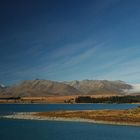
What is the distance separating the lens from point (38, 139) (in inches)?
2404

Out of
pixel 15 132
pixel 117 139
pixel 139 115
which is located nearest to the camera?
pixel 117 139

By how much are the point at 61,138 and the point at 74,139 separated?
10.1ft

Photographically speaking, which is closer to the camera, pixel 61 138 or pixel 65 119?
pixel 61 138

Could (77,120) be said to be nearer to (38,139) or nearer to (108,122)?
(108,122)

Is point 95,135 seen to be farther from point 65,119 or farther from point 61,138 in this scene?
point 65,119

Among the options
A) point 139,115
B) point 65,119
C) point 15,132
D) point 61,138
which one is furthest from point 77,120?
point 61,138

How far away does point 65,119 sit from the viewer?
97.1 m

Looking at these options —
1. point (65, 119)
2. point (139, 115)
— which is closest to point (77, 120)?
point (65, 119)

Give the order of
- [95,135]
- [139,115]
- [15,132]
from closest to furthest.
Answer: [95,135]
[15,132]
[139,115]

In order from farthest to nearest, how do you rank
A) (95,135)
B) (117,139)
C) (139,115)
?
(139,115) < (95,135) < (117,139)

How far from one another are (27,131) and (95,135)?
55.5 feet

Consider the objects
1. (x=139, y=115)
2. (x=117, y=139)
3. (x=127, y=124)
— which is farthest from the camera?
(x=139, y=115)

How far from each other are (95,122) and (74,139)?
28.0 m

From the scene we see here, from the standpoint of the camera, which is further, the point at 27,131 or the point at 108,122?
the point at 108,122
